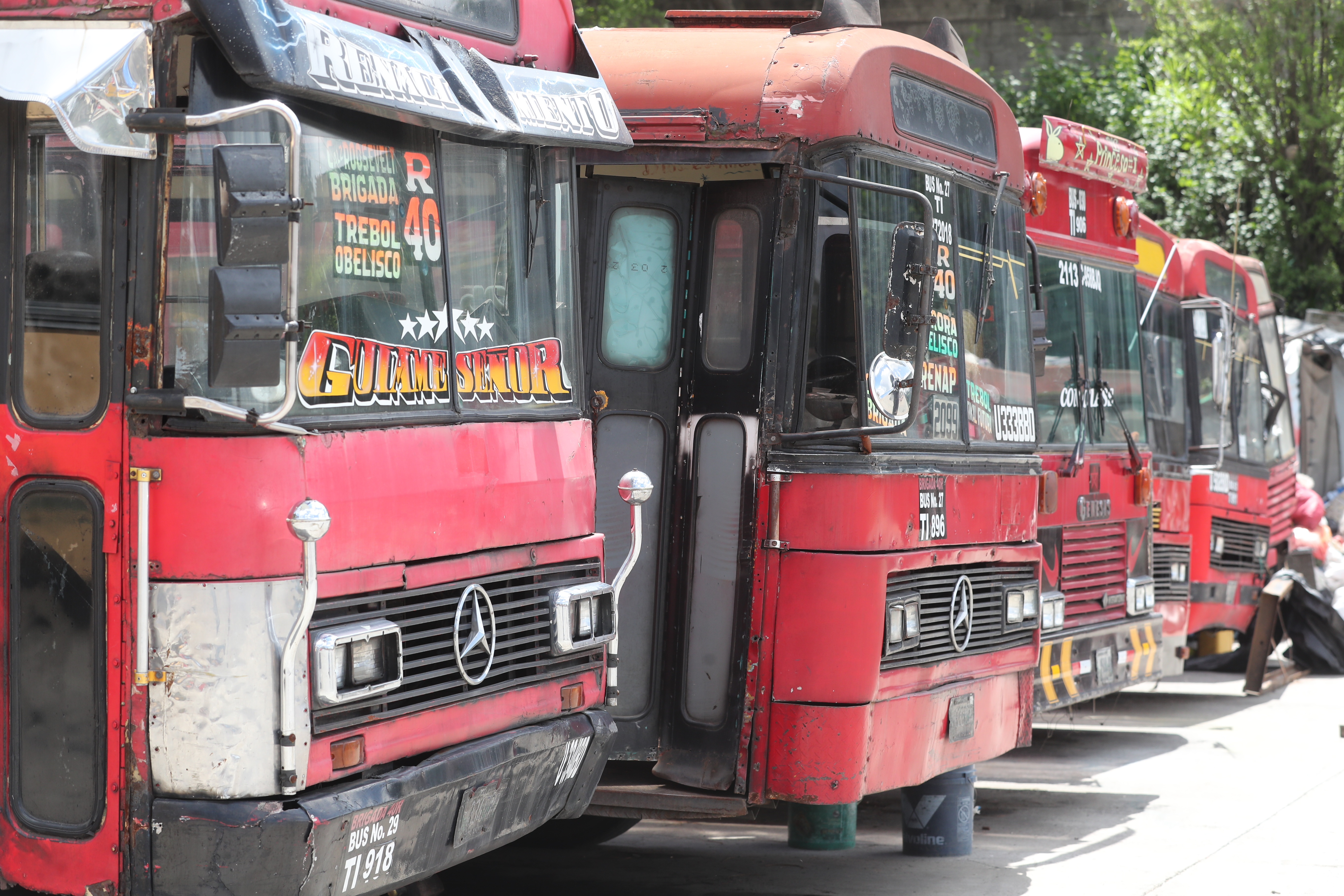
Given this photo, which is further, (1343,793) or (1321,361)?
(1321,361)

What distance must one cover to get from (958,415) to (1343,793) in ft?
13.0

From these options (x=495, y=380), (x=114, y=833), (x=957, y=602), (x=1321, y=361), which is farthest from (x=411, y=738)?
(x=1321, y=361)

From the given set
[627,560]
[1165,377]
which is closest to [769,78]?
[627,560]

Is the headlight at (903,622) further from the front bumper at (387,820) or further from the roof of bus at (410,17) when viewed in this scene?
the roof of bus at (410,17)

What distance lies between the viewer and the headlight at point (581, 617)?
4801 mm

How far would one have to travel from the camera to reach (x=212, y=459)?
3650 mm

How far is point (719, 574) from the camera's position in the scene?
19.5ft

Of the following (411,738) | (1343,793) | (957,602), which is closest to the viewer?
(411,738)

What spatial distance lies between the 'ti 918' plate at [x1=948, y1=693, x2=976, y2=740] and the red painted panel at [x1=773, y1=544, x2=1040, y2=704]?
70 centimetres

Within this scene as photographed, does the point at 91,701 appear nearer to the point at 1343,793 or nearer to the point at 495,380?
the point at 495,380

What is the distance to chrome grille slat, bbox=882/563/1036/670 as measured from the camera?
20.0 ft

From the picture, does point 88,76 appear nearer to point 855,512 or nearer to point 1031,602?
point 855,512

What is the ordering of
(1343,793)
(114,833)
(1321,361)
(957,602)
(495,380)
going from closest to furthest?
(114,833) → (495,380) → (957,602) → (1343,793) → (1321,361)

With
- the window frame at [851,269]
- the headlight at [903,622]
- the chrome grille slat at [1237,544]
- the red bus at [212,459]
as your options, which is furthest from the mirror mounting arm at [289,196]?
the chrome grille slat at [1237,544]
